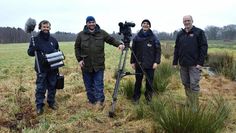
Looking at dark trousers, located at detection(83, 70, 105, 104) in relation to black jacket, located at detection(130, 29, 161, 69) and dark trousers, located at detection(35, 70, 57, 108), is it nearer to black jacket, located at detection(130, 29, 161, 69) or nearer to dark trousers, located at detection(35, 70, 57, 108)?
dark trousers, located at detection(35, 70, 57, 108)

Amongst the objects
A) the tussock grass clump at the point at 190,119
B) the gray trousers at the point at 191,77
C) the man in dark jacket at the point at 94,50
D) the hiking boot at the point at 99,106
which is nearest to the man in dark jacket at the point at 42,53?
the man in dark jacket at the point at 94,50

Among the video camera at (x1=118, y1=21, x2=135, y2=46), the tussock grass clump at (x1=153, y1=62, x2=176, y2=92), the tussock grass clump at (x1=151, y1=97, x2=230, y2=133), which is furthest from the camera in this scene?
the tussock grass clump at (x1=153, y1=62, x2=176, y2=92)

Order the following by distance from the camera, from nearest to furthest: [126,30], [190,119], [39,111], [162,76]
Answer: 1. [190,119]
2. [126,30]
3. [39,111]
4. [162,76]

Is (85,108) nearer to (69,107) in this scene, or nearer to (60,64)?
(69,107)

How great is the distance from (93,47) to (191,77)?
2058 mm

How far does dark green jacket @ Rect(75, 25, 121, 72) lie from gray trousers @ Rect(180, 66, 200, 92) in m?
1.51

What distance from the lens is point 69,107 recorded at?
27.3ft

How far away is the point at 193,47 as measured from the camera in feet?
26.1

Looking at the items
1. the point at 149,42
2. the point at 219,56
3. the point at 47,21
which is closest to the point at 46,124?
the point at 47,21

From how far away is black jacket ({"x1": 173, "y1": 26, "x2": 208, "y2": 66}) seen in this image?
25.9 feet

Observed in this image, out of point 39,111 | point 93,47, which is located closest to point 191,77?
point 93,47

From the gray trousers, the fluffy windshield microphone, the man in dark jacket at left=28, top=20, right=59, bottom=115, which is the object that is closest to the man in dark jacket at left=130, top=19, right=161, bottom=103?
the gray trousers

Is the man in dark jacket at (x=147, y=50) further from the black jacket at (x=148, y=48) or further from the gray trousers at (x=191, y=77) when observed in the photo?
the gray trousers at (x=191, y=77)

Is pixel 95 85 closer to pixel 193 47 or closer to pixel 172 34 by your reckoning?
pixel 193 47
